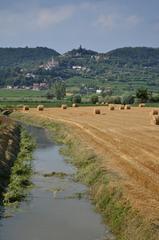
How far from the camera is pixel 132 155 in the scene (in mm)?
33469

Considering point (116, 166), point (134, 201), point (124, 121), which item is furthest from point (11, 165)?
point (124, 121)

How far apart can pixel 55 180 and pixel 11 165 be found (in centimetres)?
462

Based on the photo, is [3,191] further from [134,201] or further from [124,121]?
[124,121]

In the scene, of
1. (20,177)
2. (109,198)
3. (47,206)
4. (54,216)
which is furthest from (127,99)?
(54,216)

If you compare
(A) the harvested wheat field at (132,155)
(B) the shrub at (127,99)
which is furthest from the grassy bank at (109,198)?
(B) the shrub at (127,99)

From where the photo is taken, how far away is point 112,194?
2330cm

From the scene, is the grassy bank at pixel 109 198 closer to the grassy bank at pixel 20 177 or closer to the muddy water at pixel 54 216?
the muddy water at pixel 54 216

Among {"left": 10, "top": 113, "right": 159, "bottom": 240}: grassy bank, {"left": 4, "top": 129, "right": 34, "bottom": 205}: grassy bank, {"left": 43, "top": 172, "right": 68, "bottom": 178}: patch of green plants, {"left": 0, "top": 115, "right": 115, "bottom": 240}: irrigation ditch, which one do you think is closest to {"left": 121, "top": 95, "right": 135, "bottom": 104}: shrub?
{"left": 4, "top": 129, "right": 34, "bottom": 205}: grassy bank

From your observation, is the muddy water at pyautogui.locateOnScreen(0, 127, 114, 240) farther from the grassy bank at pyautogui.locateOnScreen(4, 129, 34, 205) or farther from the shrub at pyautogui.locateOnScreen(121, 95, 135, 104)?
the shrub at pyautogui.locateOnScreen(121, 95, 135, 104)

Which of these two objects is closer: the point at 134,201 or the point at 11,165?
the point at 134,201

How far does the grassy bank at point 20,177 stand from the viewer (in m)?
25.0

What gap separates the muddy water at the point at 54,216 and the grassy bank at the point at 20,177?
1.62ft

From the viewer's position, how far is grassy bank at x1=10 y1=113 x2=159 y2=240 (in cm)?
1817

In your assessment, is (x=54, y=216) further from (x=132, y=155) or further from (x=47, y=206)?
(x=132, y=155)
